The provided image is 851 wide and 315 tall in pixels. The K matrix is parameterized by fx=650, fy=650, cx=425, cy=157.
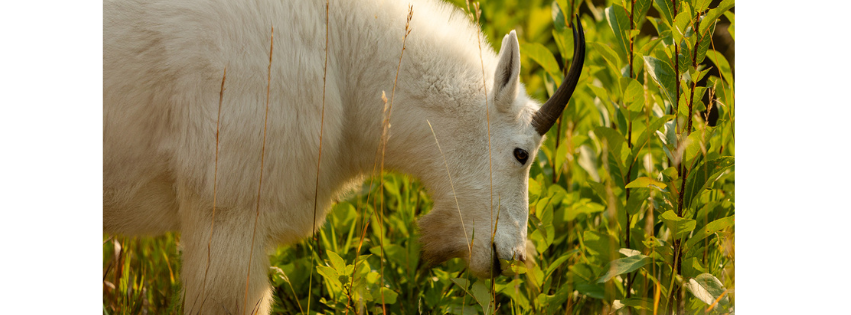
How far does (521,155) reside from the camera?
2.56 m

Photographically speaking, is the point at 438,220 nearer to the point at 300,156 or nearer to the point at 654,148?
the point at 300,156

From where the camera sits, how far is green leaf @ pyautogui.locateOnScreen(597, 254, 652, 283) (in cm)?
237

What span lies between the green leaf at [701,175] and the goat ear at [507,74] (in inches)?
28.8

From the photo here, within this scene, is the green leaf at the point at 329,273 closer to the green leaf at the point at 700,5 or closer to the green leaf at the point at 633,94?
the green leaf at the point at 633,94

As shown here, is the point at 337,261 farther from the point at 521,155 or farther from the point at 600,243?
the point at 600,243

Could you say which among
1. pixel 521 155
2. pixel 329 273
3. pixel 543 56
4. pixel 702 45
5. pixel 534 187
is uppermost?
pixel 702 45

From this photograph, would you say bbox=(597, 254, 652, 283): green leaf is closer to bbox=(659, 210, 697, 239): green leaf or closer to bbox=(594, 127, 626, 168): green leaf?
bbox=(659, 210, 697, 239): green leaf

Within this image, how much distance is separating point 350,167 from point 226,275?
0.67 metres

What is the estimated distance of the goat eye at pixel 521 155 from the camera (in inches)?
101

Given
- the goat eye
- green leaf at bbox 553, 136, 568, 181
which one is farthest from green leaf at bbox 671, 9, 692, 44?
green leaf at bbox 553, 136, 568, 181

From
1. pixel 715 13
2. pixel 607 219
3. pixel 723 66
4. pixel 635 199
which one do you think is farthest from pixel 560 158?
pixel 715 13

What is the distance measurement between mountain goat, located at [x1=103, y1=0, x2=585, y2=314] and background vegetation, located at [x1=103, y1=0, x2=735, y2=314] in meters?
0.20

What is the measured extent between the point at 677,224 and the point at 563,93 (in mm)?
644

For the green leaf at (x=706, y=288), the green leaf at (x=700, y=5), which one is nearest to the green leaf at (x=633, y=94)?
the green leaf at (x=700, y=5)
